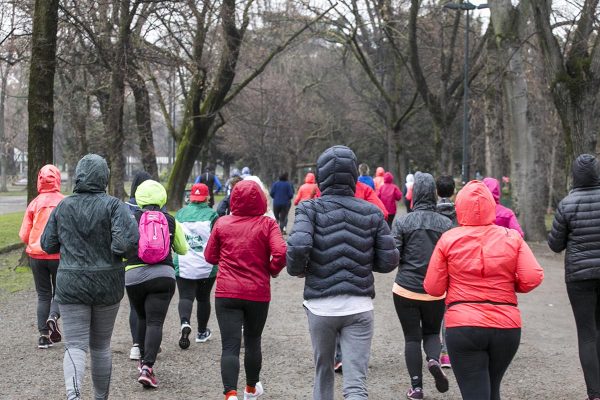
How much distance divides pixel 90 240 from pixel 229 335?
1220 mm

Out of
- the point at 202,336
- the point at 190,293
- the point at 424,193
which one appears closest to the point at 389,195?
the point at 202,336

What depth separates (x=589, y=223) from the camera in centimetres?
573

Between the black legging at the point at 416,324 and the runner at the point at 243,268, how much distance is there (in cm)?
114

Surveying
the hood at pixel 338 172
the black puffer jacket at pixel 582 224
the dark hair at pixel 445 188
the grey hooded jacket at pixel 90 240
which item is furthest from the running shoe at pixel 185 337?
the black puffer jacket at pixel 582 224

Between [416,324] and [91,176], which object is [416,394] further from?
[91,176]

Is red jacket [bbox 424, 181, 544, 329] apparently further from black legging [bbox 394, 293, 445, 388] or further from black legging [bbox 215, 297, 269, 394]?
black legging [bbox 215, 297, 269, 394]

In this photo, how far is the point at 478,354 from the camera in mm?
4285

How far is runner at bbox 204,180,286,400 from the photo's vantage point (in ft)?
17.8

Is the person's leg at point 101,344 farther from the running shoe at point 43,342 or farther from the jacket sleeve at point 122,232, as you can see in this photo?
the running shoe at point 43,342

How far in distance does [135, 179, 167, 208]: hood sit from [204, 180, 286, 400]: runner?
41.7 inches

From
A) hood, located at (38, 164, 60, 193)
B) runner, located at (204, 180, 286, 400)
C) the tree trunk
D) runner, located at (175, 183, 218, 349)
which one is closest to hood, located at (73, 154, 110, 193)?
runner, located at (204, 180, 286, 400)

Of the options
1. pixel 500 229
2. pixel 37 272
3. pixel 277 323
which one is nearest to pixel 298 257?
pixel 500 229

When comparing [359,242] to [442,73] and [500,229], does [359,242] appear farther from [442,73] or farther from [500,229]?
[442,73]

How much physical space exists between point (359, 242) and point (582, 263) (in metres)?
2.06
